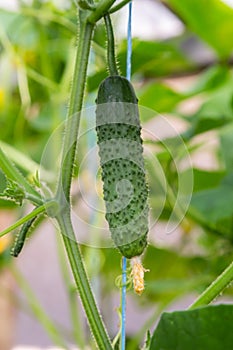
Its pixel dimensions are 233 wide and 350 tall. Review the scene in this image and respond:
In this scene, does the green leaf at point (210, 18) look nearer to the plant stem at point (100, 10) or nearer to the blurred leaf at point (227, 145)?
the blurred leaf at point (227, 145)

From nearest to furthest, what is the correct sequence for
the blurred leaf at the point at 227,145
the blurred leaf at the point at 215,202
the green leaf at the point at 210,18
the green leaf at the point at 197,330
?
the green leaf at the point at 197,330 → the blurred leaf at the point at 215,202 → the blurred leaf at the point at 227,145 → the green leaf at the point at 210,18

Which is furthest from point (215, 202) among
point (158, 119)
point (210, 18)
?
point (210, 18)

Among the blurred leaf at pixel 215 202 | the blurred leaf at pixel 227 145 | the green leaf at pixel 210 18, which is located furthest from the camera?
the green leaf at pixel 210 18

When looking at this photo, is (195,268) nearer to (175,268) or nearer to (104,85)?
(175,268)

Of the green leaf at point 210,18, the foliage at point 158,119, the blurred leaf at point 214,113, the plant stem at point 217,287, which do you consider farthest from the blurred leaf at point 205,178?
the plant stem at point 217,287

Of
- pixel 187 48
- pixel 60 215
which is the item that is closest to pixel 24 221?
pixel 60 215

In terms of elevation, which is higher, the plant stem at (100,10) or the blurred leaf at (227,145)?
the blurred leaf at (227,145)

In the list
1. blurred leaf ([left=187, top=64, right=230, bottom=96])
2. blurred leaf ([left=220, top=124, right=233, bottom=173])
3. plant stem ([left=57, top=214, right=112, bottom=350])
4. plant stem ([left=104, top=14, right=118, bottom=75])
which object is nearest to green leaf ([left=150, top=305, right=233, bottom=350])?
plant stem ([left=57, top=214, right=112, bottom=350])

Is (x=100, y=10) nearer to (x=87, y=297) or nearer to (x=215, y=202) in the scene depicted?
(x=87, y=297)
